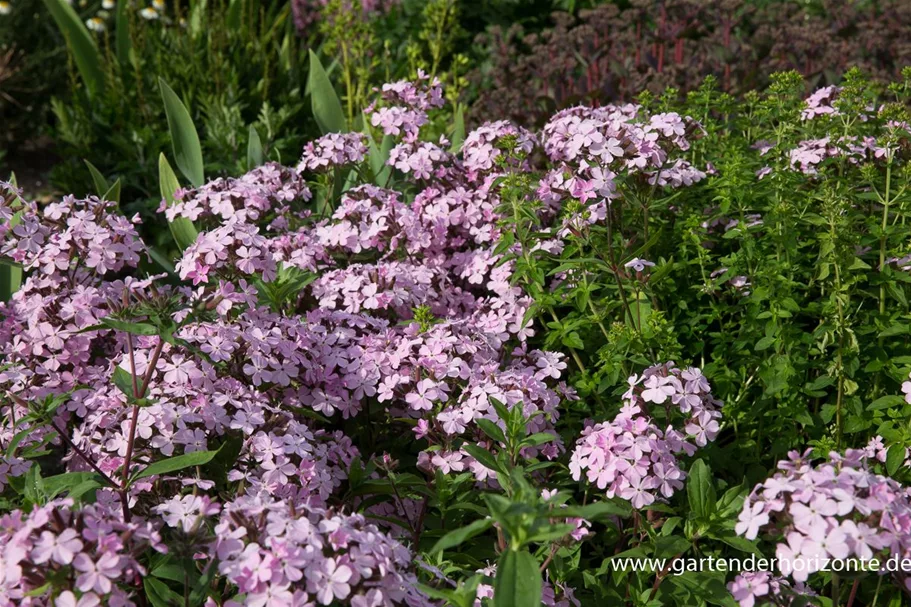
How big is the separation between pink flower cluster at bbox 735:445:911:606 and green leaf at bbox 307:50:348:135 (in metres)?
3.13

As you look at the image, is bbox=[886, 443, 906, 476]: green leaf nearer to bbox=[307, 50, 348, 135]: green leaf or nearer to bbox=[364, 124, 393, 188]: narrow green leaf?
bbox=[364, 124, 393, 188]: narrow green leaf

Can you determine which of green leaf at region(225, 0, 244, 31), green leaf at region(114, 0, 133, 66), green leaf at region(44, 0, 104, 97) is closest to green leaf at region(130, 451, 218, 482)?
green leaf at region(44, 0, 104, 97)

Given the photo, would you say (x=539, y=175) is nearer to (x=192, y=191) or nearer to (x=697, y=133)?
(x=697, y=133)

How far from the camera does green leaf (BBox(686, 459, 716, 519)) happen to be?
6.50 ft

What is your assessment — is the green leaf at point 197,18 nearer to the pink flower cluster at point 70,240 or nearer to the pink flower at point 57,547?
the pink flower cluster at point 70,240

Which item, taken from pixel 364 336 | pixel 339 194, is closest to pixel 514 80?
pixel 339 194

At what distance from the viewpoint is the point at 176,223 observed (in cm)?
337

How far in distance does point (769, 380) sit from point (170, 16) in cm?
653

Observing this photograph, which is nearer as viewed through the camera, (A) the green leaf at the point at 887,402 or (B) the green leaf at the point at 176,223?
(A) the green leaf at the point at 887,402

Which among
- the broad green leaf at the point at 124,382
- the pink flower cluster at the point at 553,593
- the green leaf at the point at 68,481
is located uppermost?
the broad green leaf at the point at 124,382

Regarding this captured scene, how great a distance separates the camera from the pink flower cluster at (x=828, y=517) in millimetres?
1528

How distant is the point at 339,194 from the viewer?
367 centimetres

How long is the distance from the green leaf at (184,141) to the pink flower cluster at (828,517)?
108 inches

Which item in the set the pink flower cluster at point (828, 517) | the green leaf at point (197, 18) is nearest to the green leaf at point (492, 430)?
the pink flower cluster at point (828, 517)
